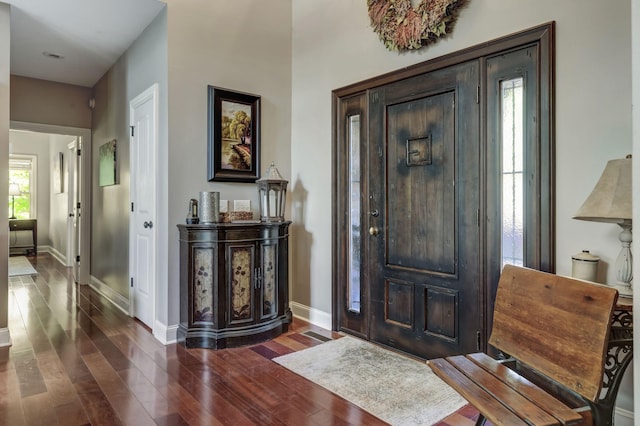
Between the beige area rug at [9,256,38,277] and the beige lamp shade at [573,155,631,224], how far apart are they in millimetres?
7099

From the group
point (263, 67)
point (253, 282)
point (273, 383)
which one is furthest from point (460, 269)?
point (263, 67)

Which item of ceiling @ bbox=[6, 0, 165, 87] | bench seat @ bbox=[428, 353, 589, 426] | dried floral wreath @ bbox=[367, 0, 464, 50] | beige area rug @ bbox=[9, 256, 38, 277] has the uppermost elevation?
ceiling @ bbox=[6, 0, 165, 87]

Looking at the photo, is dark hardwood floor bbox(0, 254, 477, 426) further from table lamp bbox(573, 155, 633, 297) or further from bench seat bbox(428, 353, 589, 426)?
table lamp bbox(573, 155, 633, 297)

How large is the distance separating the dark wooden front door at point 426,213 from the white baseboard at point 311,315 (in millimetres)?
537

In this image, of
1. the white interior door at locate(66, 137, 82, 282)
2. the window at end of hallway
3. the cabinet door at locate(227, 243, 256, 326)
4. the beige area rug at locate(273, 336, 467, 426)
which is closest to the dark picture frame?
the cabinet door at locate(227, 243, 256, 326)

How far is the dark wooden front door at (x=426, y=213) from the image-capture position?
254 cm

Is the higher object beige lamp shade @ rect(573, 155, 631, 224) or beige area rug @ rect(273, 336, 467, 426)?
beige lamp shade @ rect(573, 155, 631, 224)

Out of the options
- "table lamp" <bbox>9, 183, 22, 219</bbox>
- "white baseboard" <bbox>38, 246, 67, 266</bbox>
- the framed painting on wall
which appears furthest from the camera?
"table lamp" <bbox>9, 183, 22, 219</bbox>

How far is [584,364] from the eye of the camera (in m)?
1.39

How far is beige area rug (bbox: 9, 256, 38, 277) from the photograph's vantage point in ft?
20.0

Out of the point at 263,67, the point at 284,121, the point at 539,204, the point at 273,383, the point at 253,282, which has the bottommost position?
the point at 273,383

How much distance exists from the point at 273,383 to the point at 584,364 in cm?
169

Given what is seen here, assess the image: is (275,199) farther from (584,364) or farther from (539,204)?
(584,364)

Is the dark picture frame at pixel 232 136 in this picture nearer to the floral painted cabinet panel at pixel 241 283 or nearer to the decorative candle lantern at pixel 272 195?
the decorative candle lantern at pixel 272 195
